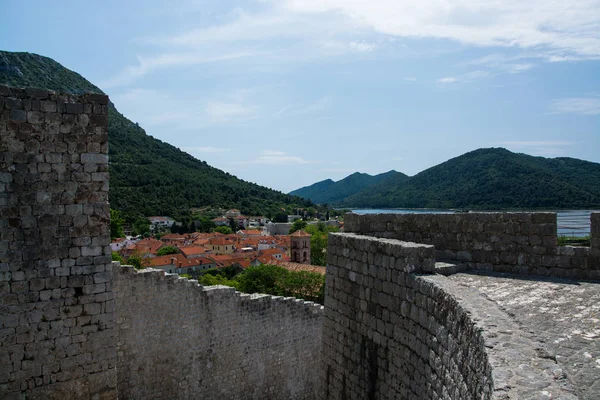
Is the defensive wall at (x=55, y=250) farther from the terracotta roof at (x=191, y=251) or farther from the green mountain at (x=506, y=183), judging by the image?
the terracotta roof at (x=191, y=251)

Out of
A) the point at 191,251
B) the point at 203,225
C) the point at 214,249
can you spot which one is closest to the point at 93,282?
the point at 191,251

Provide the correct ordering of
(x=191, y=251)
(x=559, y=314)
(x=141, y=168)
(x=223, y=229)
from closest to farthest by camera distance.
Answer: (x=559, y=314) < (x=191, y=251) < (x=141, y=168) < (x=223, y=229)

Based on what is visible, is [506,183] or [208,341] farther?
[506,183]

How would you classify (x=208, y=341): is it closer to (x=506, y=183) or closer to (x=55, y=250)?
(x=55, y=250)

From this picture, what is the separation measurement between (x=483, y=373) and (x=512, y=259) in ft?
11.5

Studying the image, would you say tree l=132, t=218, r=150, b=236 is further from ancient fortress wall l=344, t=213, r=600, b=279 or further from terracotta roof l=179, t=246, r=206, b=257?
ancient fortress wall l=344, t=213, r=600, b=279

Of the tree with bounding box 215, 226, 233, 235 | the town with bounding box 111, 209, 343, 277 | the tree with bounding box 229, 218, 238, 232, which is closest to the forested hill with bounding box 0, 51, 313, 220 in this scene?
the town with bounding box 111, 209, 343, 277

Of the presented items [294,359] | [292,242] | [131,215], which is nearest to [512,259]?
[294,359]

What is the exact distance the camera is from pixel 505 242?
20.2 ft

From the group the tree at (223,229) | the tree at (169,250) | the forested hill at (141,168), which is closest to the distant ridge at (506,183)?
the tree at (223,229)

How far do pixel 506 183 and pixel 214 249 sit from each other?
47.3 m

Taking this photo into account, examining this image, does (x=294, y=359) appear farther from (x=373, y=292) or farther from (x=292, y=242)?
(x=292, y=242)

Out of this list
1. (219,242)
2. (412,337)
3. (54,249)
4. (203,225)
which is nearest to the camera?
(412,337)

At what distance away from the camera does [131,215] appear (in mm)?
89188
